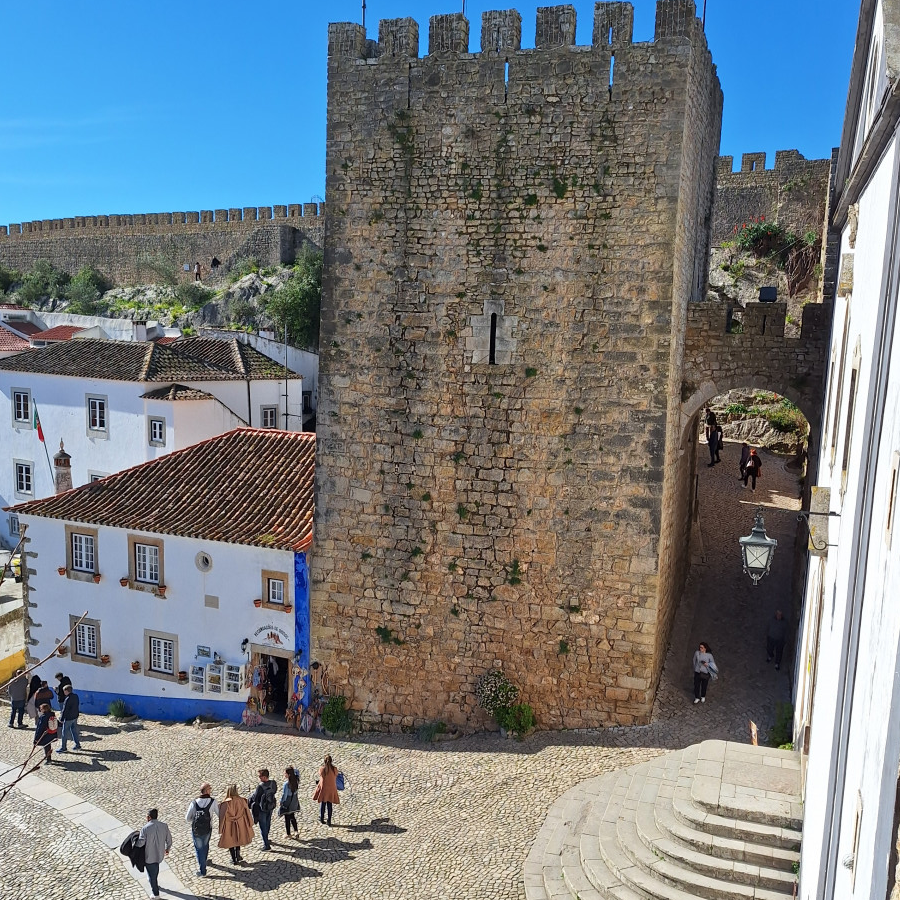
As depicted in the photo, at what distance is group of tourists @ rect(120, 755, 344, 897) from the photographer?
30.1 ft

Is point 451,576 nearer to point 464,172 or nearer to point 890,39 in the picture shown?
point 464,172

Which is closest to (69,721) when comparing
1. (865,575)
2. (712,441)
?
(865,575)

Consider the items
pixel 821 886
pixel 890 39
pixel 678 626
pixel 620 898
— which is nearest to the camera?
pixel 890 39

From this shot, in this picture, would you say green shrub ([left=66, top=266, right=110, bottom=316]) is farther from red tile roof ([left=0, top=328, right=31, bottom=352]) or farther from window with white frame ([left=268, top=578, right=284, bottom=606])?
window with white frame ([left=268, top=578, right=284, bottom=606])

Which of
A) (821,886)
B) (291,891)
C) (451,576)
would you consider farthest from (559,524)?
(821,886)

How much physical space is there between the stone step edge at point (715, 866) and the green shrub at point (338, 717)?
5171 mm

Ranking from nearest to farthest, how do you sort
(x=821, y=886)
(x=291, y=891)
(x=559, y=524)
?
1. (x=821, y=886)
2. (x=291, y=891)
3. (x=559, y=524)

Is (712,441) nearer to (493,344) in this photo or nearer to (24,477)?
(493,344)

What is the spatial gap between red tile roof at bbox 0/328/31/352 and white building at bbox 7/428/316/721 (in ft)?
55.6

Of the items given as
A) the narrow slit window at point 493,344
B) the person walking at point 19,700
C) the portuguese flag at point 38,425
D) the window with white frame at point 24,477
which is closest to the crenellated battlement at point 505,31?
the narrow slit window at point 493,344

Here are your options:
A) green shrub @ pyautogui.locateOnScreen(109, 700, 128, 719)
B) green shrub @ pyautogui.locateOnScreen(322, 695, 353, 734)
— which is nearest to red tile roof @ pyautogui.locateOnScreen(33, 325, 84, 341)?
green shrub @ pyautogui.locateOnScreen(109, 700, 128, 719)

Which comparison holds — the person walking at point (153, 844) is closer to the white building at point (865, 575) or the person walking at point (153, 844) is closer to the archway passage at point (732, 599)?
the archway passage at point (732, 599)

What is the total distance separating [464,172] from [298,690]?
7586mm

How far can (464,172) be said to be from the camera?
37.2 ft
